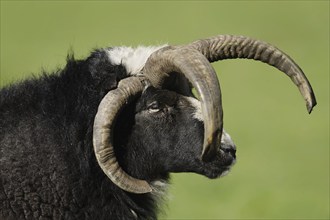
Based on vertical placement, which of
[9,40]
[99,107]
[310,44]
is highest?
[99,107]

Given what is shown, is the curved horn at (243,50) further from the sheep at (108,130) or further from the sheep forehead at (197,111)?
the sheep forehead at (197,111)

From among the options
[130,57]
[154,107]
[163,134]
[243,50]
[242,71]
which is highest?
[130,57]

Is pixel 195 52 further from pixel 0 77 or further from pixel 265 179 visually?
pixel 0 77

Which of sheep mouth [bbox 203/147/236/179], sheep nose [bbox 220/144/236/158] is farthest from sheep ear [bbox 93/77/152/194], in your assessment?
sheep nose [bbox 220/144/236/158]

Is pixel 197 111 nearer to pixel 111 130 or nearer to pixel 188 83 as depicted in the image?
pixel 188 83

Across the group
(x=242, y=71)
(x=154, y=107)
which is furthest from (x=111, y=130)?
(x=242, y=71)

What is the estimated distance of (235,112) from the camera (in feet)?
91.2

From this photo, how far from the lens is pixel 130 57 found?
1134 cm

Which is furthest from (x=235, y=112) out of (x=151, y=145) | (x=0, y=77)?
(x=151, y=145)

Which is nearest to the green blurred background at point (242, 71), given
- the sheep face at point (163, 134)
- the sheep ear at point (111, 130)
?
the sheep face at point (163, 134)

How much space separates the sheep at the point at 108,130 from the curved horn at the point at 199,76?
18 millimetres

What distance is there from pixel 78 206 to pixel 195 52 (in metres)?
1.94

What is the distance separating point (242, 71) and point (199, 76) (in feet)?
69.6

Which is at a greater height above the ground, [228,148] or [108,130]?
[108,130]
